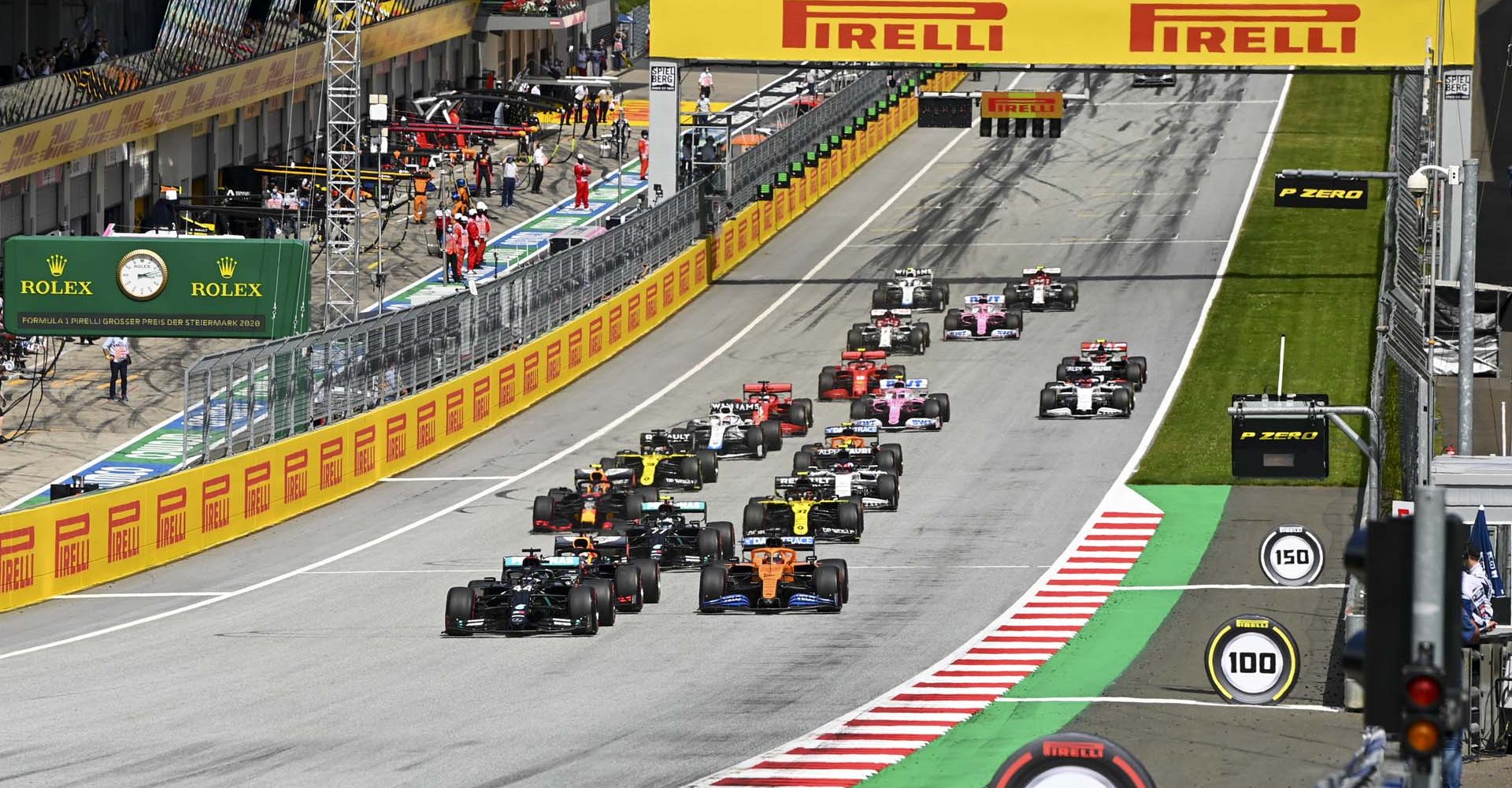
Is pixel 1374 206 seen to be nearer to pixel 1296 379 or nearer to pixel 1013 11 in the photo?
pixel 1013 11

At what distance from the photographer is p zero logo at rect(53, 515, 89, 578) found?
94.9 ft

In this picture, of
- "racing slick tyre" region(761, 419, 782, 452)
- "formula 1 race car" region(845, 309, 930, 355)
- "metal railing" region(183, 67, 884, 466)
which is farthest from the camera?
"formula 1 race car" region(845, 309, 930, 355)

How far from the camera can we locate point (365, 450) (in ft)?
119

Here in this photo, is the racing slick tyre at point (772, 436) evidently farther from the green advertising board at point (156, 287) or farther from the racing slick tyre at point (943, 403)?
the green advertising board at point (156, 287)

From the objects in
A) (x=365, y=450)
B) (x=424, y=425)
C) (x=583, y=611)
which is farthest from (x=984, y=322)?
(x=583, y=611)

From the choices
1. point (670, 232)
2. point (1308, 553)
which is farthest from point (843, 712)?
point (670, 232)

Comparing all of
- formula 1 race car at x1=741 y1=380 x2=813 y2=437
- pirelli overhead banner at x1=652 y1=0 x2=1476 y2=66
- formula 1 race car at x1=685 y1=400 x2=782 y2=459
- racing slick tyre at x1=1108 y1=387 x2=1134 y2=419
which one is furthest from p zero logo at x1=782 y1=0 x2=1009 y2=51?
formula 1 race car at x1=685 y1=400 x2=782 y2=459

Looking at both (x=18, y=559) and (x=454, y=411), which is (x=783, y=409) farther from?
(x=18, y=559)

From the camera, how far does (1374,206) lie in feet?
198

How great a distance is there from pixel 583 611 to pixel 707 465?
9602mm

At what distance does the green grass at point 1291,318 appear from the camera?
3797 centimetres

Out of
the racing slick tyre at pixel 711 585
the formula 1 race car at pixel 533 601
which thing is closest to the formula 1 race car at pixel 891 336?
the racing slick tyre at pixel 711 585

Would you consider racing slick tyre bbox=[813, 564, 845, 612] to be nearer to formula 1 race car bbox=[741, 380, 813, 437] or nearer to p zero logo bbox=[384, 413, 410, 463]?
formula 1 race car bbox=[741, 380, 813, 437]

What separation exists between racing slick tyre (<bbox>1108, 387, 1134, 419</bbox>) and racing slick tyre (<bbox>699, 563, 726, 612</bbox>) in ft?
48.3
